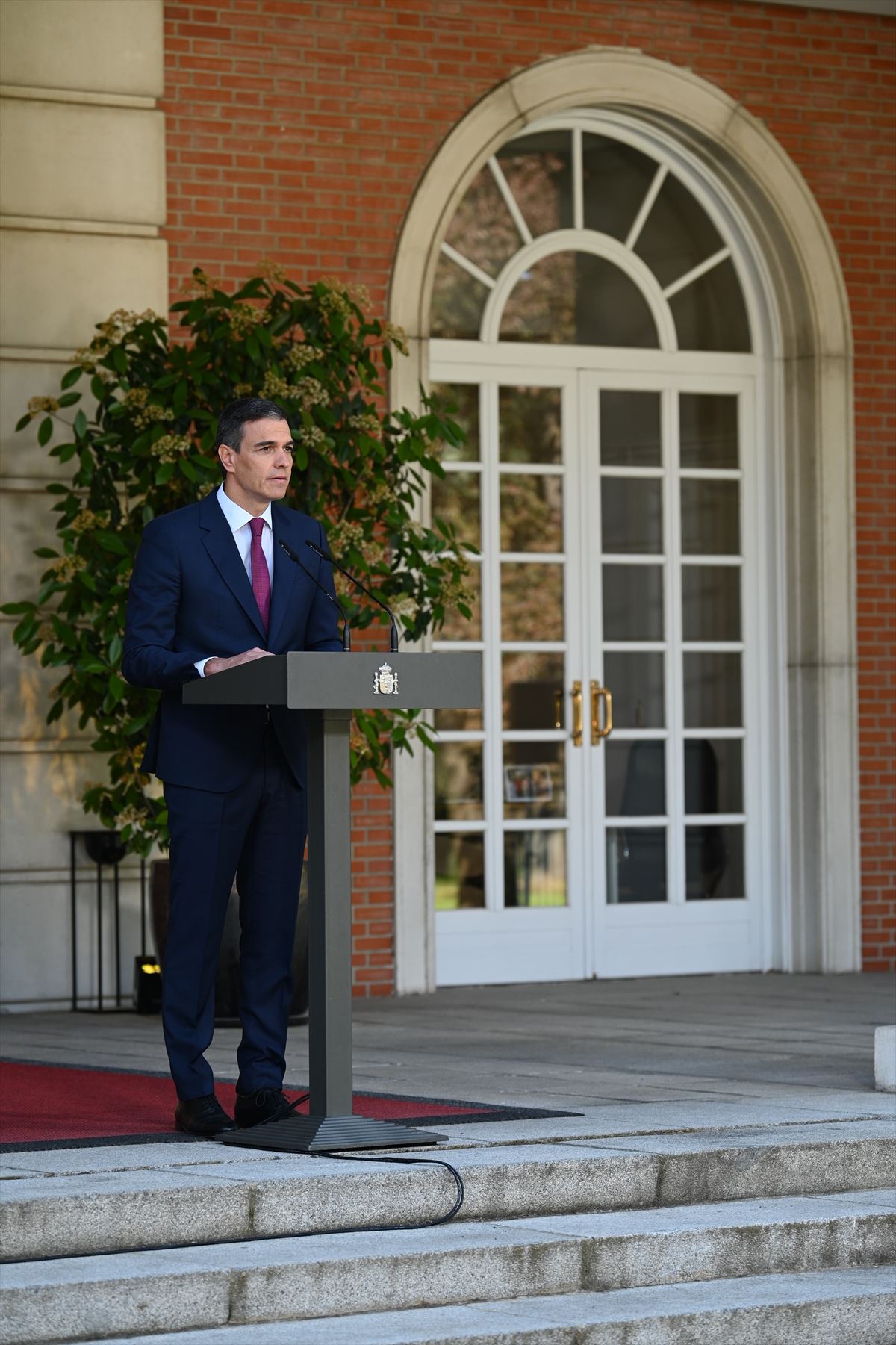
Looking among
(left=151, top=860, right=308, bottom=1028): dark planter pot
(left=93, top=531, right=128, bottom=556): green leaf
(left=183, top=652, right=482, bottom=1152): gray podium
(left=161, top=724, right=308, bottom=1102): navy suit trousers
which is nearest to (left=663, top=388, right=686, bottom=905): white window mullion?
(left=151, top=860, right=308, bottom=1028): dark planter pot

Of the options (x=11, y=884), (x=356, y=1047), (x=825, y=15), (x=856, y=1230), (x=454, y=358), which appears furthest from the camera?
(x=825, y=15)

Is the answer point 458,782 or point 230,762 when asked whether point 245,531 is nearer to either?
point 230,762

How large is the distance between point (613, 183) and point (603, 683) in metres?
1.98

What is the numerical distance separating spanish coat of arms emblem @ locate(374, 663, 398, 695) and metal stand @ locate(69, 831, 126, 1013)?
345cm

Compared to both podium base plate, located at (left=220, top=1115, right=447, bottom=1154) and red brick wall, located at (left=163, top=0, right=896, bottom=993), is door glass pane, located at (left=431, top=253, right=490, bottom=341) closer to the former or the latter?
red brick wall, located at (left=163, top=0, right=896, bottom=993)

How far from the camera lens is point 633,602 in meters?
8.42

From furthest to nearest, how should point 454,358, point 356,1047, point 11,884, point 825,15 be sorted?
1. point 825,15
2. point 454,358
3. point 11,884
4. point 356,1047

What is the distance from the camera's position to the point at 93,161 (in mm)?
7320

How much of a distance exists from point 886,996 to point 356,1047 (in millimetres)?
2370

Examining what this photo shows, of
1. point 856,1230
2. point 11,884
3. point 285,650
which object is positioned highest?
point 285,650

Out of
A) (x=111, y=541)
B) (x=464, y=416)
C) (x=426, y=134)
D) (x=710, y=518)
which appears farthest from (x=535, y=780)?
(x=426, y=134)

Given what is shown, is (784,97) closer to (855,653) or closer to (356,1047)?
(855,653)

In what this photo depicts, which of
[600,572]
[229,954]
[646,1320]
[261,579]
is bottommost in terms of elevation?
[646,1320]

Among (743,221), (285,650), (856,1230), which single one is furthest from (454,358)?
(856,1230)
